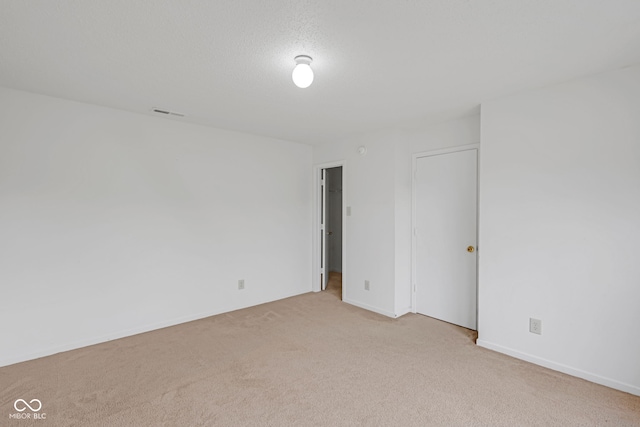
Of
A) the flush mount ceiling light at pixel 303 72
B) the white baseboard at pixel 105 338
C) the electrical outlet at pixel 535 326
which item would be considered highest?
the flush mount ceiling light at pixel 303 72

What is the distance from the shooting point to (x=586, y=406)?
2.07 metres

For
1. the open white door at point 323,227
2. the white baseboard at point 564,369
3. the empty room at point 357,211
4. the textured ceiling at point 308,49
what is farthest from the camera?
the open white door at point 323,227

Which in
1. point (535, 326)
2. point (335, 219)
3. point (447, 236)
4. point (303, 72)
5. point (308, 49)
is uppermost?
point (308, 49)

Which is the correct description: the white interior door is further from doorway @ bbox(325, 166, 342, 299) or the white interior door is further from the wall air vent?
the wall air vent

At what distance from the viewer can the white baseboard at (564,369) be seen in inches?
87.7

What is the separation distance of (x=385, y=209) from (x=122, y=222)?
9.69ft

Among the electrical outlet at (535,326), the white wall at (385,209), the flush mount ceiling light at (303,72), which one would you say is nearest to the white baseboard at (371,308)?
the white wall at (385,209)

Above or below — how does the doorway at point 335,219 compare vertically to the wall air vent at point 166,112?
below

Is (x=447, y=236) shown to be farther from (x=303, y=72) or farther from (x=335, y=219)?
(x=335, y=219)

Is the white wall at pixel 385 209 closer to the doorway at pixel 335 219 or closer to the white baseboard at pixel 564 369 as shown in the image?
the white baseboard at pixel 564 369

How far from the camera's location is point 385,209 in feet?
12.7

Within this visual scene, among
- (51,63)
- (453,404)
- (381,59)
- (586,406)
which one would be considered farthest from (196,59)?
(586,406)

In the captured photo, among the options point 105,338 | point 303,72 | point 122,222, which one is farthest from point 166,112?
point 105,338

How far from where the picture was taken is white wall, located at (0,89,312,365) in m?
2.67
